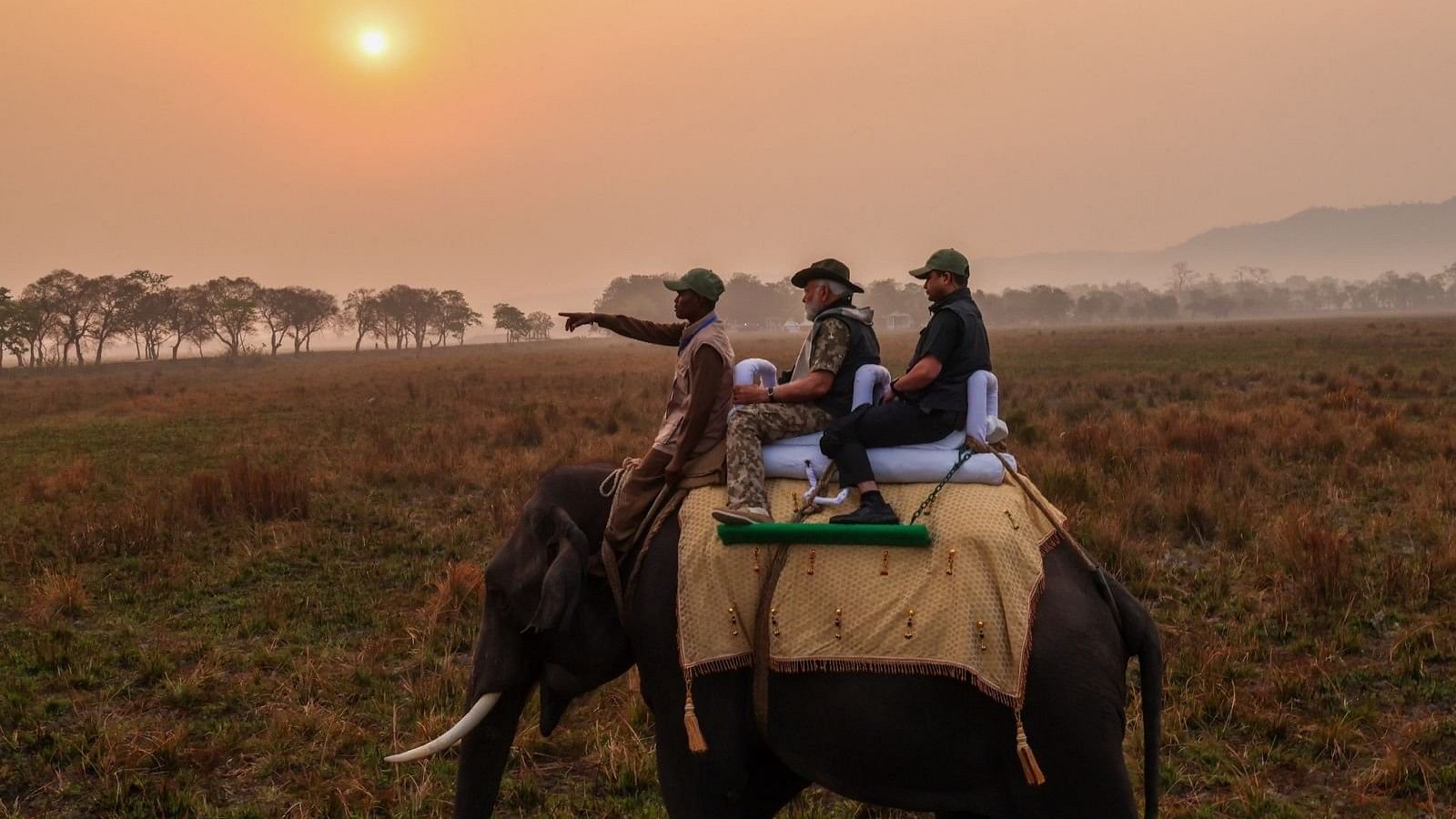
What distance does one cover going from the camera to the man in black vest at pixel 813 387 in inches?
162

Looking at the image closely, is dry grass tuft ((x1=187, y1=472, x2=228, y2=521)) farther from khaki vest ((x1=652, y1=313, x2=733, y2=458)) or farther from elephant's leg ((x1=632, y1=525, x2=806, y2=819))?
elephant's leg ((x1=632, y1=525, x2=806, y2=819))

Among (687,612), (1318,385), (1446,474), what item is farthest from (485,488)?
(1318,385)

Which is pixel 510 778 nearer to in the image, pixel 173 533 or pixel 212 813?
pixel 212 813

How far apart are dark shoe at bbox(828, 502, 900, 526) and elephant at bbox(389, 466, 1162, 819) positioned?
0.61m

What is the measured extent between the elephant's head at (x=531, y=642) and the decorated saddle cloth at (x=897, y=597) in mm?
456

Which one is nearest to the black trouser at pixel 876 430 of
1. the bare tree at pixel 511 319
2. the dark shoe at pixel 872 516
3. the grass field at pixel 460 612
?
the dark shoe at pixel 872 516

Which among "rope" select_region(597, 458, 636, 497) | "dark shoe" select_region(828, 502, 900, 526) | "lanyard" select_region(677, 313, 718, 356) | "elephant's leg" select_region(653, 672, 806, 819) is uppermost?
"lanyard" select_region(677, 313, 718, 356)

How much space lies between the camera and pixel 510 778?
5.83 meters

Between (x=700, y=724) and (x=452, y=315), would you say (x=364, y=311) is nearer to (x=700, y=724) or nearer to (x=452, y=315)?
(x=452, y=315)

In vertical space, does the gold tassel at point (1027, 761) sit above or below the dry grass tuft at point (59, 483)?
above

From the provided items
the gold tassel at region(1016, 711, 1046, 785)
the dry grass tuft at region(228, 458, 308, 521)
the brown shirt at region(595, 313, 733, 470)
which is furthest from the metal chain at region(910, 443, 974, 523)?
the dry grass tuft at region(228, 458, 308, 521)

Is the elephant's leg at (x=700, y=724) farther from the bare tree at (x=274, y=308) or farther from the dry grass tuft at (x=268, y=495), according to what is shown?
the bare tree at (x=274, y=308)

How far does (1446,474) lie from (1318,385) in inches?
540

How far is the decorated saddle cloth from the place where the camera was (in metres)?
3.51
